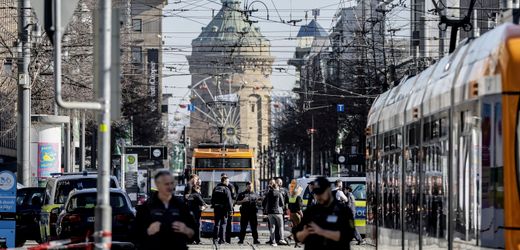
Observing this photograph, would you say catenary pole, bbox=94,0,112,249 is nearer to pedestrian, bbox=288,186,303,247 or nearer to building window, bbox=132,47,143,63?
pedestrian, bbox=288,186,303,247

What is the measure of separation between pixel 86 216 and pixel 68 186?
17.3ft

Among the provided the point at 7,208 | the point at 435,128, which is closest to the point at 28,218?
the point at 7,208

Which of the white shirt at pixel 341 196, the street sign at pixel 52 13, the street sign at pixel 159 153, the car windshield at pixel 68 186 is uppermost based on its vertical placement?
the street sign at pixel 52 13

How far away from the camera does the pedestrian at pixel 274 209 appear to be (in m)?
39.9

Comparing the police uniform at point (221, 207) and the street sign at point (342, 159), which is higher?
the street sign at point (342, 159)

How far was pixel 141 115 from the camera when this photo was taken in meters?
105

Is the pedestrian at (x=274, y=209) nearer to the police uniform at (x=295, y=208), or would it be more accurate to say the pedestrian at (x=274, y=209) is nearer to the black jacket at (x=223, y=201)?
the police uniform at (x=295, y=208)

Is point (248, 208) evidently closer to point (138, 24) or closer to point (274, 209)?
point (274, 209)

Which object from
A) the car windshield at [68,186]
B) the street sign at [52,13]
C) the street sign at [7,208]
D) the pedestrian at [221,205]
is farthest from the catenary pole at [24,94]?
the street sign at [52,13]

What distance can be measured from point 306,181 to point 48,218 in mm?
12648

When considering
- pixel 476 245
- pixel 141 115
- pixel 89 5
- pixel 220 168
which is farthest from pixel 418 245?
pixel 141 115

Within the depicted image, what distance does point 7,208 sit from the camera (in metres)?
30.7

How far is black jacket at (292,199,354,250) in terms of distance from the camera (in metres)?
14.7

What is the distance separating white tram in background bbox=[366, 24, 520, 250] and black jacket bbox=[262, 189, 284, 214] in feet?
51.2
